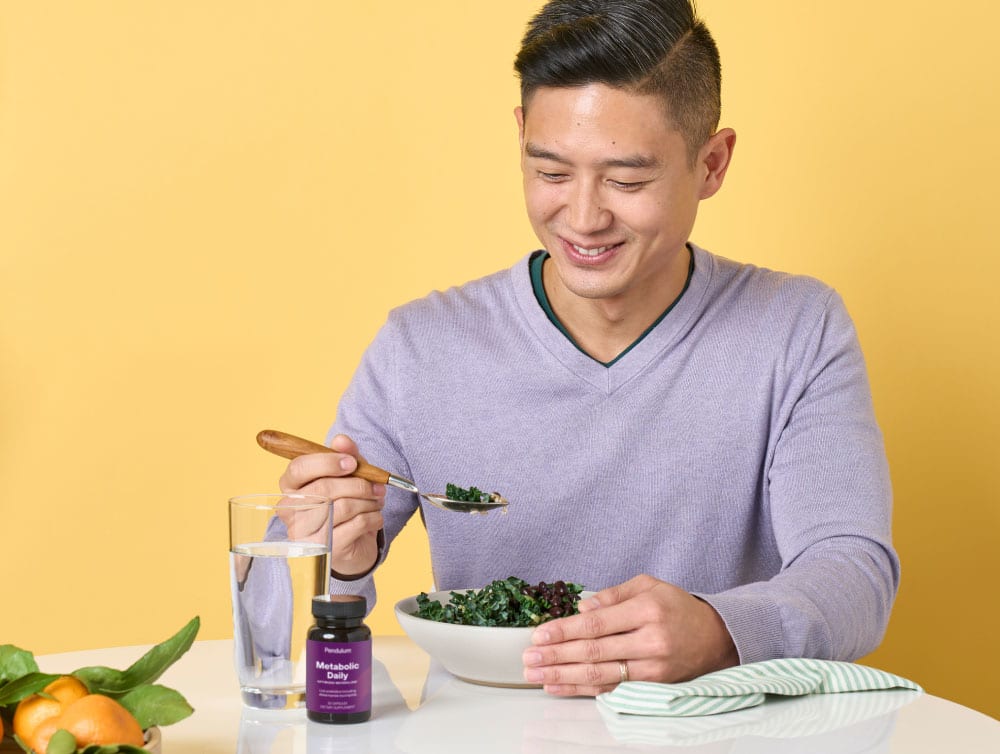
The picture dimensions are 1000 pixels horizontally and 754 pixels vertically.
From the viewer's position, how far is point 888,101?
2.67 meters

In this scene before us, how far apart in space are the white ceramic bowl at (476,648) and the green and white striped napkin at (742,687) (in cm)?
10

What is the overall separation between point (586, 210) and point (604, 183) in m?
0.05

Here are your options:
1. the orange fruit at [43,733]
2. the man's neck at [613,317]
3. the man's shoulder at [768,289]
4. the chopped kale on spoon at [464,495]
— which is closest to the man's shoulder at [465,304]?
the man's neck at [613,317]

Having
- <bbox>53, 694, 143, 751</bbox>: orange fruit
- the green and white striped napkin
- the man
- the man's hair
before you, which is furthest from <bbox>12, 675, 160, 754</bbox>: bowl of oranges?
the man's hair

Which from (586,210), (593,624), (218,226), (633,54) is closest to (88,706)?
(593,624)

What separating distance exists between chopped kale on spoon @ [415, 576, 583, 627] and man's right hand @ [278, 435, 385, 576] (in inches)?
7.4

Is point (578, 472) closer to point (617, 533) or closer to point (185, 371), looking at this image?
point (617, 533)

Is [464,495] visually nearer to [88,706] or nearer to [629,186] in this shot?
[629,186]

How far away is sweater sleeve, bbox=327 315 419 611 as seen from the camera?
2.04 m

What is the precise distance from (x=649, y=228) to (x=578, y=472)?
1.23ft

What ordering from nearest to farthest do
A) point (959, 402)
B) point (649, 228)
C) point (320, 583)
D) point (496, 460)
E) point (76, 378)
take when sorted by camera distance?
point (320, 583)
point (649, 228)
point (496, 460)
point (959, 402)
point (76, 378)

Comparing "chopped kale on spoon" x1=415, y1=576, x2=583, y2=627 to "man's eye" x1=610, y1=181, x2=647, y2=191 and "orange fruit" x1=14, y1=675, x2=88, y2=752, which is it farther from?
"man's eye" x1=610, y1=181, x2=647, y2=191

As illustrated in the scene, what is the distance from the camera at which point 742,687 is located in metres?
1.37

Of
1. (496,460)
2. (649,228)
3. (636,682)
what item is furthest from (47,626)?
(636,682)
